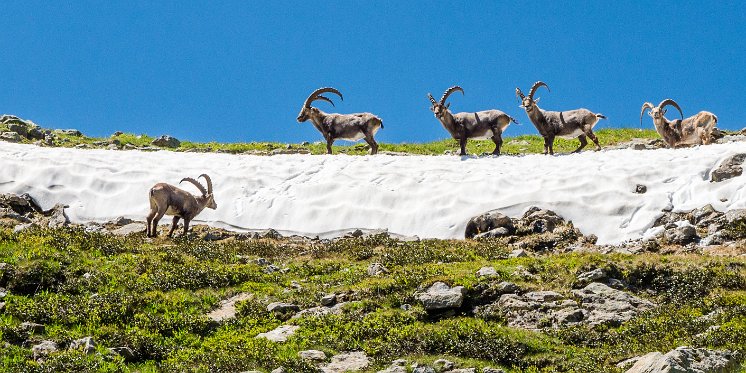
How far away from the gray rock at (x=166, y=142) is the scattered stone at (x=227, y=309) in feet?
70.8

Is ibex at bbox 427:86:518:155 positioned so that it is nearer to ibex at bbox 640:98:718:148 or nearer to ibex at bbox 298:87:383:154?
ibex at bbox 298:87:383:154

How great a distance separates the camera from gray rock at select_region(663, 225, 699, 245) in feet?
61.5

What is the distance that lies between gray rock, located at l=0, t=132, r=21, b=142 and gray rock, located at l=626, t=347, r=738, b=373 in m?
27.8

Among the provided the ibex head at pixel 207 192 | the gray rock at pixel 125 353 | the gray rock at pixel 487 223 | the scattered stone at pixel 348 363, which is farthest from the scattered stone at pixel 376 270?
the ibex head at pixel 207 192

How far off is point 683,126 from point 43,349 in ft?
78.3

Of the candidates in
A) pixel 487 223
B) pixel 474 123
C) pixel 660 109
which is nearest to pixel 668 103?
pixel 660 109

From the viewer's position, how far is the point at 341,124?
32281 millimetres

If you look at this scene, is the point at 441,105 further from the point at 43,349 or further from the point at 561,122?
the point at 43,349

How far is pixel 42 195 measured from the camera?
82.8ft

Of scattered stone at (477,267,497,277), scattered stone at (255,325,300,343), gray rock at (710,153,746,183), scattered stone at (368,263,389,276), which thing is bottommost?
scattered stone at (255,325,300,343)

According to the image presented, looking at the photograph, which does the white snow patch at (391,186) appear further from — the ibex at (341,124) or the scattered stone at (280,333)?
the scattered stone at (280,333)

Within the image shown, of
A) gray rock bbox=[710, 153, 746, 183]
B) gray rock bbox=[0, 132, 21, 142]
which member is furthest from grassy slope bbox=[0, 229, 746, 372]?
gray rock bbox=[0, 132, 21, 142]

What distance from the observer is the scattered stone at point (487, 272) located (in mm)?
15141

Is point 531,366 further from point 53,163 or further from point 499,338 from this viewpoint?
point 53,163
